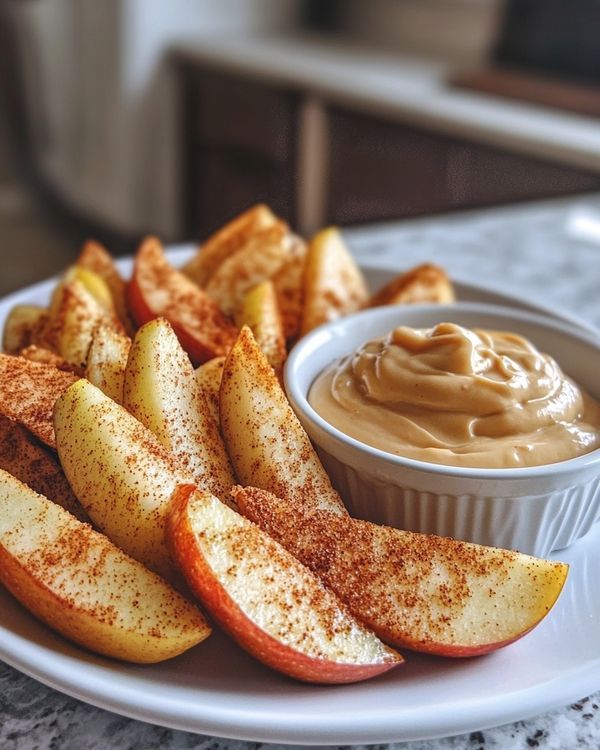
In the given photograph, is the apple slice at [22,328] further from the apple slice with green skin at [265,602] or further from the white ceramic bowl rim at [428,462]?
the apple slice with green skin at [265,602]

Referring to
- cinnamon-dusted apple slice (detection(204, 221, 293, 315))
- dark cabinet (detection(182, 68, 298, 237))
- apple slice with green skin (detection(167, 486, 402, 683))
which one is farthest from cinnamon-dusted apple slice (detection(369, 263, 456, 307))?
dark cabinet (detection(182, 68, 298, 237))

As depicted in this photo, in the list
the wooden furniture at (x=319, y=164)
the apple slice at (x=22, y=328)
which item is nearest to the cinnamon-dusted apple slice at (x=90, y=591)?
the apple slice at (x=22, y=328)

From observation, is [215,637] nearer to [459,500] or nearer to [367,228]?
[459,500]

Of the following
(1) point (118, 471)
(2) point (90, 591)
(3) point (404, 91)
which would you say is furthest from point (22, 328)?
(3) point (404, 91)

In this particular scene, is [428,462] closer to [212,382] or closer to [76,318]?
[212,382]

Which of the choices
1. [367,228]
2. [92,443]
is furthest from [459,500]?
[367,228]

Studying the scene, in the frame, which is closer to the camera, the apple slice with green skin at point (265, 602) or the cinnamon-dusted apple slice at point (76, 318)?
the apple slice with green skin at point (265, 602)

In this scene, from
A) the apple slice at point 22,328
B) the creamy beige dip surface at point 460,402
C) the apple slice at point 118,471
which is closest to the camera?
the apple slice at point 118,471
